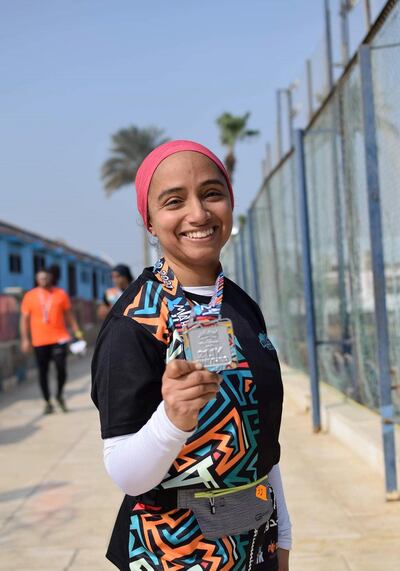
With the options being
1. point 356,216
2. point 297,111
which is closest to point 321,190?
point 356,216

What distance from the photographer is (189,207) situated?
1665 mm

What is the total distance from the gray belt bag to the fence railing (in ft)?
9.83

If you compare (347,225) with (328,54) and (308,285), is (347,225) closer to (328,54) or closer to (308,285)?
(308,285)

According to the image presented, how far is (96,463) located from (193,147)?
487 cm

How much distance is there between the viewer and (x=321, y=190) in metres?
7.77

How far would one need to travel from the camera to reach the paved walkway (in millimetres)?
3869

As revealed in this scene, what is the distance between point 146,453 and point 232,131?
46.2 metres

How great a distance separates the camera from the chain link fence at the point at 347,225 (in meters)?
4.96

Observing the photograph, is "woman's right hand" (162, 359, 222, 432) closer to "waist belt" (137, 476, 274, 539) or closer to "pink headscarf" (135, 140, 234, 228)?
"waist belt" (137, 476, 274, 539)

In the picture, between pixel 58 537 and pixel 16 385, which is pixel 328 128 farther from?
pixel 16 385

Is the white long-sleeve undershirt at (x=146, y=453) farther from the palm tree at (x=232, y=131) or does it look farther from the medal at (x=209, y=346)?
the palm tree at (x=232, y=131)

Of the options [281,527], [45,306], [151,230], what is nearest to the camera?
[151,230]

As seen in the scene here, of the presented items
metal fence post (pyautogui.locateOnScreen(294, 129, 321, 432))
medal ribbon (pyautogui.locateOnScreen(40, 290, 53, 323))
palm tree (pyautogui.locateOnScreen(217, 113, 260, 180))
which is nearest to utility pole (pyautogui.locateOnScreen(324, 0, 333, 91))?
metal fence post (pyautogui.locateOnScreen(294, 129, 321, 432))

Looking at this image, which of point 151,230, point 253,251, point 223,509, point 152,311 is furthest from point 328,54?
point 223,509
